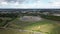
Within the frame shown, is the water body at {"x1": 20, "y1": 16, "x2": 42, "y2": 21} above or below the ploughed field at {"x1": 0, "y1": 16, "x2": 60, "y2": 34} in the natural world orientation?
above

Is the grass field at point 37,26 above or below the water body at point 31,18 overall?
below

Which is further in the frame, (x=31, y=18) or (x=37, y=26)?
(x=31, y=18)

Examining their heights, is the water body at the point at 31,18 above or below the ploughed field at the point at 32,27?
above

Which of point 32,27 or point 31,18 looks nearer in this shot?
point 32,27

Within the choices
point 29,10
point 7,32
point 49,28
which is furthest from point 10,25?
point 49,28

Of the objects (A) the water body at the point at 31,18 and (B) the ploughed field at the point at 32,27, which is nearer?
(B) the ploughed field at the point at 32,27

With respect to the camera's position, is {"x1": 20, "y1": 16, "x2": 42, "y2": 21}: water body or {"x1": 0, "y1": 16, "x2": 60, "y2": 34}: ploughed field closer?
{"x1": 0, "y1": 16, "x2": 60, "y2": 34}: ploughed field

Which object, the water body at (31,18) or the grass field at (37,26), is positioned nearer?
the grass field at (37,26)

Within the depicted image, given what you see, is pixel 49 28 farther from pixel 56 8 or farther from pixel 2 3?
pixel 2 3
